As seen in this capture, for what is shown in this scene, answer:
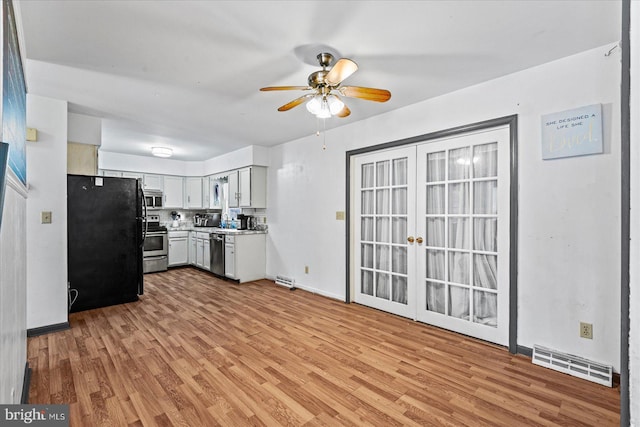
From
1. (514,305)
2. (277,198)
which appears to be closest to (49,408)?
(514,305)

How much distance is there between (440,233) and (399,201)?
62cm

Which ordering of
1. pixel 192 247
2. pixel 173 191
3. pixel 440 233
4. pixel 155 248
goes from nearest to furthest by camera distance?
pixel 440 233 → pixel 155 248 → pixel 192 247 → pixel 173 191

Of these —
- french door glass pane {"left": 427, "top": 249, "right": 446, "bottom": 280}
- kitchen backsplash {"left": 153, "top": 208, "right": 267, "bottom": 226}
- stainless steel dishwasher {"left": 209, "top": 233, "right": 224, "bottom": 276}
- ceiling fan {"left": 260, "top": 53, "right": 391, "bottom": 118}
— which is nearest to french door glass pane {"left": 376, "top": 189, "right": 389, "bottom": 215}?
french door glass pane {"left": 427, "top": 249, "right": 446, "bottom": 280}

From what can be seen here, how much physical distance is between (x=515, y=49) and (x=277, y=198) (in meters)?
3.94

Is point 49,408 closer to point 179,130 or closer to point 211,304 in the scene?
point 211,304

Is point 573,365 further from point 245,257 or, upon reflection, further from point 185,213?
point 185,213

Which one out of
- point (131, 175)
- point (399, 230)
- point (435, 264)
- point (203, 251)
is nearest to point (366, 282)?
point (399, 230)

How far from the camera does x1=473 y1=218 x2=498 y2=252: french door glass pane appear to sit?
2830 mm

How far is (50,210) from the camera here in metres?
3.12

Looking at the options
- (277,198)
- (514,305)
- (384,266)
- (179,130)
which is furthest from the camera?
(277,198)

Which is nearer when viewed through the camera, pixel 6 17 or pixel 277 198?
pixel 6 17

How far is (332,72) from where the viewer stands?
2.07 m

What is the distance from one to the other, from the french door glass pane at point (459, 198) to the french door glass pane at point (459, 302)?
803 mm

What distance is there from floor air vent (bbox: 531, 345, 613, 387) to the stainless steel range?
606 centimetres
